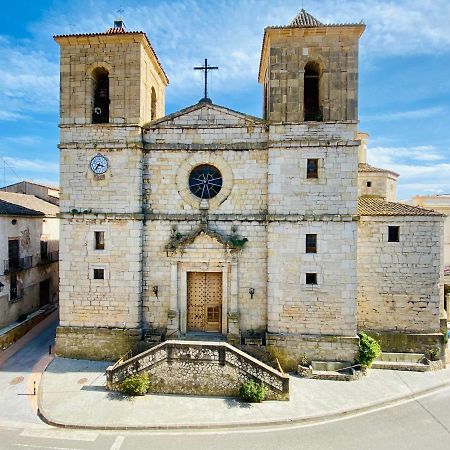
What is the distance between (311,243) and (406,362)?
6613 mm

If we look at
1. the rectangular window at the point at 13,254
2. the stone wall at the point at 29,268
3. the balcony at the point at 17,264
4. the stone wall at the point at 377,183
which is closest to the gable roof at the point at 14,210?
the stone wall at the point at 29,268

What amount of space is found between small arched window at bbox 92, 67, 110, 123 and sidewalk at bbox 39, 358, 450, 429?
11.0 m

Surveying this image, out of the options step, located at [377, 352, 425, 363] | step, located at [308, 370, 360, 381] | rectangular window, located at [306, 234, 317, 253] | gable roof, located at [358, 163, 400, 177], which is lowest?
step, located at [308, 370, 360, 381]

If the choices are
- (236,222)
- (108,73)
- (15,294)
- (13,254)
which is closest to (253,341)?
(236,222)

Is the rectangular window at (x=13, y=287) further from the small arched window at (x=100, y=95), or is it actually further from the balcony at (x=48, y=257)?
the small arched window at (x=100, y=95)

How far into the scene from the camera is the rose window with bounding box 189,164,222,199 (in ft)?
49.0

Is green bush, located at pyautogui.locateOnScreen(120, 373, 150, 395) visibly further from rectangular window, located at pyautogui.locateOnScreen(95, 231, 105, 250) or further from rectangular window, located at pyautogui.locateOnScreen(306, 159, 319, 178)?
rectangular window, located at pyautogui.locateOnScreen(306, 159, 319, 178)

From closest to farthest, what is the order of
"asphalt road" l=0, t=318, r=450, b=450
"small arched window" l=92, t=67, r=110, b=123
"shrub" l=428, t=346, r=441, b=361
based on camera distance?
"asphalt road" l=0, t=318, r=450, b=450, "shrub" l=428, t=346, r=441, b=361, "small arched window" l=92, t=67, r=110, b=123

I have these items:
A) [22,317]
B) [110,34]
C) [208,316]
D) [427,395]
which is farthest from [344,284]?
[22,317]

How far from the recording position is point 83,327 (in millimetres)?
14656

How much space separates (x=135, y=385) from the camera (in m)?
12.1

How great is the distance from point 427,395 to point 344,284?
484 cm

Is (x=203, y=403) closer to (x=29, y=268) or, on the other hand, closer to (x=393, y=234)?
(x=393, y=234)

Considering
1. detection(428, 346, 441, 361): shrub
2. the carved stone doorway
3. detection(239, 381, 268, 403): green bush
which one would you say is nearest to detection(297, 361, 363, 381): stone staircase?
detection(239, 381, 268, 403): green bush
